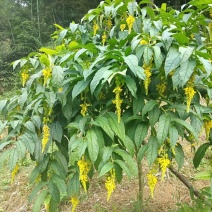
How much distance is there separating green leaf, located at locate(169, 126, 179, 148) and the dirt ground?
1240mm

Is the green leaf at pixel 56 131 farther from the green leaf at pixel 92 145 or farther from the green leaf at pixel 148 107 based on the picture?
the green leaf at pixel 148 107

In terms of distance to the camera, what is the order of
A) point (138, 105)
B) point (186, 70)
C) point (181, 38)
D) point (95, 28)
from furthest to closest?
point (95, 28) → point (138, 105) → point (181, 38) → point (186, 70)

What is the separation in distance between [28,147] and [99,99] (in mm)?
389

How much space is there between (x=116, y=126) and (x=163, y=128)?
19 centimetres

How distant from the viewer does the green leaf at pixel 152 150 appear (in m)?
1.05

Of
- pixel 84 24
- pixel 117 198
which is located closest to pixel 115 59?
pixel 84 24

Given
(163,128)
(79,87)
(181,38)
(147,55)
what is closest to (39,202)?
(79,87)

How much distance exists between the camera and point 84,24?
1.68 metres

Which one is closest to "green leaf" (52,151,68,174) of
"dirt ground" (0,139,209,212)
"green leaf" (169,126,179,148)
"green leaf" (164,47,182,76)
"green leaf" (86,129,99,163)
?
"green leaf" (86,129,99,163)

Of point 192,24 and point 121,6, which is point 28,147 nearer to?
point 121,6

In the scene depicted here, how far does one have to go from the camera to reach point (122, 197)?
2.59 meters

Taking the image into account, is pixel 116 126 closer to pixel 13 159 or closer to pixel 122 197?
pixel 13 159

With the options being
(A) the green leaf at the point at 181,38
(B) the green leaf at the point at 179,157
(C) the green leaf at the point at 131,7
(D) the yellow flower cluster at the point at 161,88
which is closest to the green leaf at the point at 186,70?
(A) the green leaf at the point at 181,38

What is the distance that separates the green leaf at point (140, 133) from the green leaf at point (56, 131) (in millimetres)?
361
